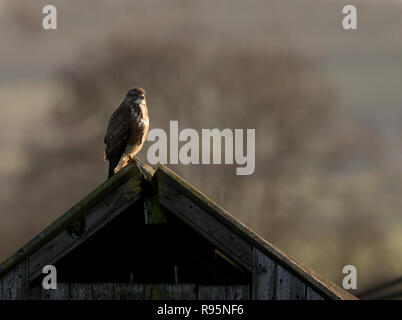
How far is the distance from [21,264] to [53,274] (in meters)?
0.31

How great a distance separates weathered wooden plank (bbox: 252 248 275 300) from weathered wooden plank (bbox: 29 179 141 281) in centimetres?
126

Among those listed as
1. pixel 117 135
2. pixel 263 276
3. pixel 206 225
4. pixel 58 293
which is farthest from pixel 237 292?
pixel 117 135

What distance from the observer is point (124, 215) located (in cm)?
711

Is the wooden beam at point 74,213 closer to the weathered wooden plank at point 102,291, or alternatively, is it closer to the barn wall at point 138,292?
the barn wall at point 138,292

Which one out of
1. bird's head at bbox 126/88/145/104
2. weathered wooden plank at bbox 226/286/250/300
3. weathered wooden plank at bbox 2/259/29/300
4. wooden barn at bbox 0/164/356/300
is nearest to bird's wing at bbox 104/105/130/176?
bird's head at bbox 126/88/145/104

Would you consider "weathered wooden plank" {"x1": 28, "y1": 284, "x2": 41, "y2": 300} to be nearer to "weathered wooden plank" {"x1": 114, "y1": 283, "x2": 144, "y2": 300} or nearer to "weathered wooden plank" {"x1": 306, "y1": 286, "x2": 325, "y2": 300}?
"weathered wooden plank" {"x1": 114, "y1": 283, "x2": 144, "y2": 300}

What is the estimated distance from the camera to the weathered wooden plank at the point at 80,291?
6.69m

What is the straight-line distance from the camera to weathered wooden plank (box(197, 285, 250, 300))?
6645mm

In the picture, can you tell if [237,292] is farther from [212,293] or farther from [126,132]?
[126,132]

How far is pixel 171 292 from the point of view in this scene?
6.69 metres

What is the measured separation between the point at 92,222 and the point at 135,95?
17.4ft

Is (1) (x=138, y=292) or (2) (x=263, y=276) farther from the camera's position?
(1) (x=138, y=292)

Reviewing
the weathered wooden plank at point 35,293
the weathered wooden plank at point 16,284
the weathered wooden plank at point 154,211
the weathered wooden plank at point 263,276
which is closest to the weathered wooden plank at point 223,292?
the weathered wooden plank at point 263,276
